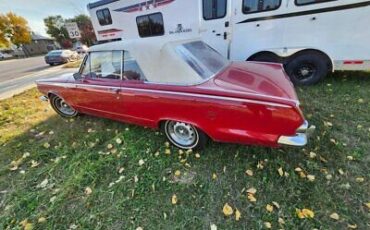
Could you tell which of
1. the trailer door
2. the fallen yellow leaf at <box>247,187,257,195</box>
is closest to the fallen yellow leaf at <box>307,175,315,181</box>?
the fallen yellow leaf at <box>247,187,257,195</box>

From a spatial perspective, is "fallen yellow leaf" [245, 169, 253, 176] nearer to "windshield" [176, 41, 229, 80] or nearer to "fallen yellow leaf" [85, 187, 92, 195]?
"windshield" [176, 41, 229, 80]

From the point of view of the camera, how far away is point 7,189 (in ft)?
8.71

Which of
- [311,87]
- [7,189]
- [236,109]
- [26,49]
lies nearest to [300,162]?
[236,109]

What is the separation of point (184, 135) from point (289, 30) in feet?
11.6

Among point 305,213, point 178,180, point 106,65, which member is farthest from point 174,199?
point 106,65

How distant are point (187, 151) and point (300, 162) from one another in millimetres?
1420

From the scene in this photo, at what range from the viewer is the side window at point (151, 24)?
679 cm

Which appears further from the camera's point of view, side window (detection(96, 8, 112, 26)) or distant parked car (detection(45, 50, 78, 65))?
distant parked car (detection(45, 50, 78, 65))

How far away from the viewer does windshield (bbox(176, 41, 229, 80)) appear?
263 cm

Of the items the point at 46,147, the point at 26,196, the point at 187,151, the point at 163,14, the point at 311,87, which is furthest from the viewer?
the point at 163,14

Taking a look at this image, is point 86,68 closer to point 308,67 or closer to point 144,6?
point 144,6

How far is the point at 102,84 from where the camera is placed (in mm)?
3166

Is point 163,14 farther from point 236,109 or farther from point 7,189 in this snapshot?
point 7,189

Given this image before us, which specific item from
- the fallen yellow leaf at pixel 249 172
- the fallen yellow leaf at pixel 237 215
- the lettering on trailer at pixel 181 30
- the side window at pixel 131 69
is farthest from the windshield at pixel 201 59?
the lettering on trailer at pixel 181 30
